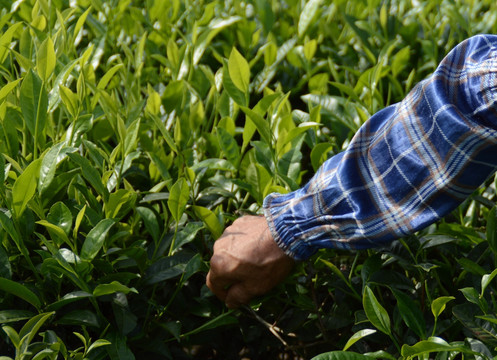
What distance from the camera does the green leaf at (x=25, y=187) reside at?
4.80 feet

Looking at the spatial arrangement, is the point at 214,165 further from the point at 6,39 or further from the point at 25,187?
the point at 6,39

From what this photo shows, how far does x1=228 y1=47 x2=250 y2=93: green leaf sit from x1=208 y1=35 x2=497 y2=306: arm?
0.30 metres

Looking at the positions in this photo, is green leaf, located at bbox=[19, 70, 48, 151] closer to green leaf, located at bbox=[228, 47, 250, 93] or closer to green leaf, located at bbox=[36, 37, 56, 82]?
green leaf, located at bbox=[36, 37, 56, 82]

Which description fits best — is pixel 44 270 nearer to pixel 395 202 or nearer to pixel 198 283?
pixel 198 283

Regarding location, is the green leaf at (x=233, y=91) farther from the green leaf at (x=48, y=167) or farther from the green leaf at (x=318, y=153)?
the green leaf at (x=48, y=167)

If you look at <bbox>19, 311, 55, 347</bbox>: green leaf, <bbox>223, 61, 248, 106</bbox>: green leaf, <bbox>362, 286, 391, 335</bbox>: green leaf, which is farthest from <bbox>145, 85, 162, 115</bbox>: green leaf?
<bbox>362, 286, 391, 335</bbox>: green leaf

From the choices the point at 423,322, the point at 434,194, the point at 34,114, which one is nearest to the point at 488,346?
the point at 423,322

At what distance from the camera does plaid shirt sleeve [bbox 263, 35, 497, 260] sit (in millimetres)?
1492

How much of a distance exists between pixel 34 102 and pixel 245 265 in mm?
584

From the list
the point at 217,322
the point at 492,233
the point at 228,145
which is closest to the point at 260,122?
the point at 228,145

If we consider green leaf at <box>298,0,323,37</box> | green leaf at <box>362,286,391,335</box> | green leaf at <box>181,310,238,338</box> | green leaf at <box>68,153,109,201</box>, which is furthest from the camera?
green leaf at <box>298,0,323,37</box>

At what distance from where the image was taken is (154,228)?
1.67m

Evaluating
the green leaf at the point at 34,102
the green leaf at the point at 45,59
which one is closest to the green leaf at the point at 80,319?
the green leaf at the point at 34,102

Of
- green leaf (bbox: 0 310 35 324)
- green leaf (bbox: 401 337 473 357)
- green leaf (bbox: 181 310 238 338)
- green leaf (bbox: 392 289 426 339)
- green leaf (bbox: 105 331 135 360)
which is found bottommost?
green leaf (bbox: 181 310 238 338)
